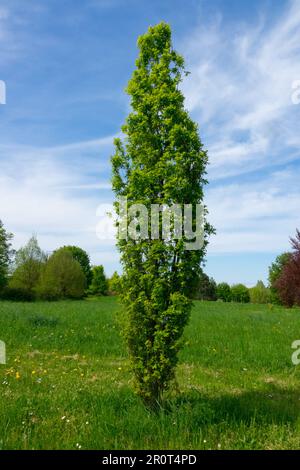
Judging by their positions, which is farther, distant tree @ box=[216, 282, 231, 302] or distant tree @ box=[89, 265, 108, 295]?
distant tree @ box=[216, 282, 231, 302]

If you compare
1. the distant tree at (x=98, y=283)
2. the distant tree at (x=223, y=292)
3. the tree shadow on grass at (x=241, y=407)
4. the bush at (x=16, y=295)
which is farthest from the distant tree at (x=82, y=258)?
the tree shadow on grass at (x=241, y=407)

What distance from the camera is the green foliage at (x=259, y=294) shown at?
97250mm

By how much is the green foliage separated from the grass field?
85258 millimetres

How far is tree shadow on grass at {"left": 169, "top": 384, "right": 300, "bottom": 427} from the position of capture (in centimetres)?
643

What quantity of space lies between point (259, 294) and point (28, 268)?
58.2m

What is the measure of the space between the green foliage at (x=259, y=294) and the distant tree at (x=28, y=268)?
54.0 metres

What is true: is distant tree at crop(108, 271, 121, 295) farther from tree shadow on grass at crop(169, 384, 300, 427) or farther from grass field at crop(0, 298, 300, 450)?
tree shadow on grass at crop(169, 384, 300, 427)

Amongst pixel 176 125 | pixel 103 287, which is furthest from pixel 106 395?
pixel 103 287

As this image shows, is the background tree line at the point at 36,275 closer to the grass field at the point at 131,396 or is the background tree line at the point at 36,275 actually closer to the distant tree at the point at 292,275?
the distant tree at the point at 292,275

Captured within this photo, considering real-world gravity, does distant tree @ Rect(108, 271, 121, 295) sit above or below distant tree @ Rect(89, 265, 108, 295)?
below

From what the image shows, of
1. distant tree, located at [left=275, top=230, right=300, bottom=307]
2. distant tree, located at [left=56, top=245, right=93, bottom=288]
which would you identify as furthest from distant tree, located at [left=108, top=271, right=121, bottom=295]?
distant tree, located at [left=56, top=245, right=93, bottom=288]

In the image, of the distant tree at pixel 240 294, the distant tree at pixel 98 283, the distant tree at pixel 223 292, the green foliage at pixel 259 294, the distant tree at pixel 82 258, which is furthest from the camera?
the distant tree at pixel 240 294

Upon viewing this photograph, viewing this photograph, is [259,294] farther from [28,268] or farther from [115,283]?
[115,283]

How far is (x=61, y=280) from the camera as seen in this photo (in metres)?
62.0
